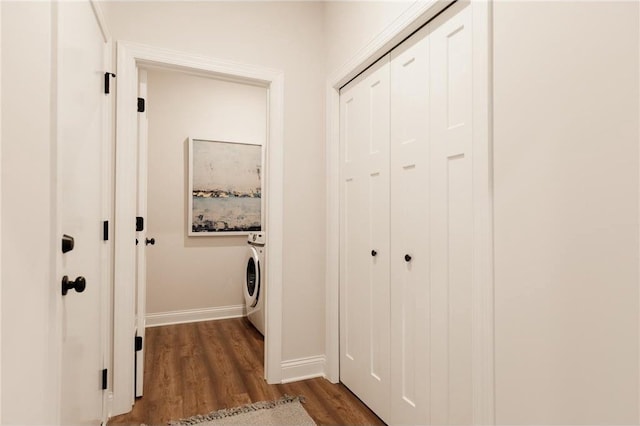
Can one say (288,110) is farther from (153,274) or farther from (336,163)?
(153,274)

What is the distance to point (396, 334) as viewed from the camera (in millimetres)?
1709

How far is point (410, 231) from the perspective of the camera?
1605 millimetres

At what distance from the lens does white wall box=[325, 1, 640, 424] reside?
2.58ft

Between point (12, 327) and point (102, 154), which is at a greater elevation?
point (102, 154)

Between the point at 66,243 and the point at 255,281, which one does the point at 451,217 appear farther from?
the point at 255,281

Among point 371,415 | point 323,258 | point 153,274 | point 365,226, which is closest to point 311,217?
point 323,258

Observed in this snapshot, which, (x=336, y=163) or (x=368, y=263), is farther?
(x=336, y=163)

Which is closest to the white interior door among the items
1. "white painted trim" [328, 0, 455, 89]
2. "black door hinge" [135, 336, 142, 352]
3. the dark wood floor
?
"black door hinge" [135, 336, 142, 352]

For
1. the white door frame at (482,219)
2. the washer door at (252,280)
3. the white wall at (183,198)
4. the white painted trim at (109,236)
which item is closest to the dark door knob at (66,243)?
the white painted trim at (109,236)

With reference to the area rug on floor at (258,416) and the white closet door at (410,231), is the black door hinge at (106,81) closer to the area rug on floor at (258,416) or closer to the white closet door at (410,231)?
the white closet door at (410,231)

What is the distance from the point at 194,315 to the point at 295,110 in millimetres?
2403

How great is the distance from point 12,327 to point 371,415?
1.69 meters

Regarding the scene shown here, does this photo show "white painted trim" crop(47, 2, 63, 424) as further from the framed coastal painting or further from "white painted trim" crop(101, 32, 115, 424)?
the framed coastal painting

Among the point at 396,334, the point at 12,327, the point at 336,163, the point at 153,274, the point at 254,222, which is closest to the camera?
the point at 12,327
